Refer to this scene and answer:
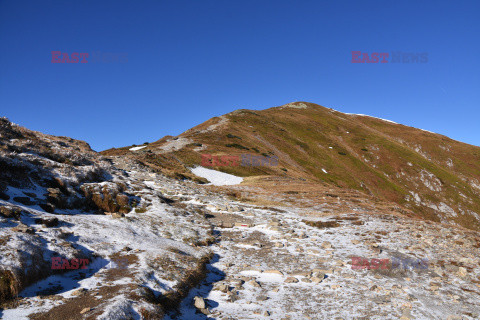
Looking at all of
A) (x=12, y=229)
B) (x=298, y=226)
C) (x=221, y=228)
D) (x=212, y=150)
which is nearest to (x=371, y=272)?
(x=298, y=226)

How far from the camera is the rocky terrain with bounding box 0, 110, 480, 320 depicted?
9.34m

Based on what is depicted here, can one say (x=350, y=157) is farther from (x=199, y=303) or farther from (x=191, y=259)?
(x=199, y=303)

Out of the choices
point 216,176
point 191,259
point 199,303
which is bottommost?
point 199,303

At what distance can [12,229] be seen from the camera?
1072 cm

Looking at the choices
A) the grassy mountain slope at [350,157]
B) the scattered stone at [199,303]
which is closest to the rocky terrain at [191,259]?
the scattered stone at [199,303]

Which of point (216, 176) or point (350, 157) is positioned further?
point (350, 157)

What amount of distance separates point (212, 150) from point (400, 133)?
142 m

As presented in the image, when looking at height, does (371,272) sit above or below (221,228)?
below

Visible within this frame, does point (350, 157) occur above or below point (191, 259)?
above

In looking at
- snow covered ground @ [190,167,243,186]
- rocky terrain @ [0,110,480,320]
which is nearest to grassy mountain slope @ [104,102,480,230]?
Answer: snow covered ground @ [190,167,243,186]

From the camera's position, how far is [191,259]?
47.0ft

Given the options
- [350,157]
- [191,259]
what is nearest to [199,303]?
[191,259]

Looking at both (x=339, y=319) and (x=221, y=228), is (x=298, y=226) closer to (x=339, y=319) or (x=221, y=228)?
(x=221, y=228)

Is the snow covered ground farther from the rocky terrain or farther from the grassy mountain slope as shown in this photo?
the rocky terrain
